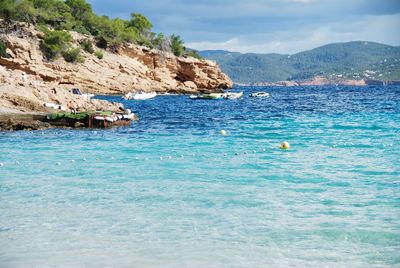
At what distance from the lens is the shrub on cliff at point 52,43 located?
74625 millimetres

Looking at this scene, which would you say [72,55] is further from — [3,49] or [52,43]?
[3,49]

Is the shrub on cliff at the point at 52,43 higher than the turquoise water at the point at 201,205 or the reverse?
higher

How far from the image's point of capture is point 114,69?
83688mm

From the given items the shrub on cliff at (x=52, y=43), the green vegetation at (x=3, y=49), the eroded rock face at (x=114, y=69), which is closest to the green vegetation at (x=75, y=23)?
the shrub on cliff at (x=52, y=43)

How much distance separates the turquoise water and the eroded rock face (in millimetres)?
42094

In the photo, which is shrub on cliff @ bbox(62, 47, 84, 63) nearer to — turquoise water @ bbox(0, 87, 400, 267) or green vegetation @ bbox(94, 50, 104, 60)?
green vegetation @ bbox(94, 50, 104, 60)

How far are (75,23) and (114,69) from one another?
16.5m

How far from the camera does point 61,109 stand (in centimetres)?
3238

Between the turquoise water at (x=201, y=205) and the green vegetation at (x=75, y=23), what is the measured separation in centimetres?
6161

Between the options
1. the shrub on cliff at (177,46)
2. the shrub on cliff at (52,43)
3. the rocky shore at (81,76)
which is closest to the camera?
the rocky shore at (81,76)

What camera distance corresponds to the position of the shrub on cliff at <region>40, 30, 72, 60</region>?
74625mm

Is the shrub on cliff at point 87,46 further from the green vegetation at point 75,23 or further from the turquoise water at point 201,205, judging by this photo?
the turquoise water at point 201,205

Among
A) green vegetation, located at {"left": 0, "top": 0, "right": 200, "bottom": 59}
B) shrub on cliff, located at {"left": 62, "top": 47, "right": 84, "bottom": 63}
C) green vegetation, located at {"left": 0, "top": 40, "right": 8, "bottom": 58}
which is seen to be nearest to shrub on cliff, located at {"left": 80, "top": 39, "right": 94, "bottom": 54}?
green vegetation, located at {"left": 0, "top": 0, "right": 200, "bottom": 59}

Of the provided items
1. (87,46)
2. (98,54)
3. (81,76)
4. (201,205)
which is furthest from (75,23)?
(201,205)
